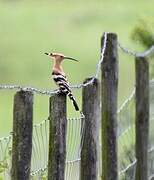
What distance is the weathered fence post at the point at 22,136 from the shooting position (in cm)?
583

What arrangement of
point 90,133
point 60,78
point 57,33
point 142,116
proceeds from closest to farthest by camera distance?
point 60,78
point 90,133
point 142,116
point 57,33

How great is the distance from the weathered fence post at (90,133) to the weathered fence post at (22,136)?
107cm

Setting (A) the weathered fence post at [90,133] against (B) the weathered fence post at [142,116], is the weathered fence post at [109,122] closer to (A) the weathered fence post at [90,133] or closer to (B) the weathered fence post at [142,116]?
(A) the weathered fence post at [90,133]

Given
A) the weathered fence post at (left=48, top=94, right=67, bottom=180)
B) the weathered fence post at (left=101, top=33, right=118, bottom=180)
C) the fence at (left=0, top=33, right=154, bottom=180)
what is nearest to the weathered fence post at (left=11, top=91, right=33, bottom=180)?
the fence at (left=0, top=33, right=154, bottom=180)

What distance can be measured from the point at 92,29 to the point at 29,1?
5.29 meters

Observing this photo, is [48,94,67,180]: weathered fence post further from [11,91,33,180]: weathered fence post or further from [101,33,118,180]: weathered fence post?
[101,33,118,180]: weathered fence post

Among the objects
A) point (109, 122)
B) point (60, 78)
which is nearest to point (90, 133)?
point (109, 122)

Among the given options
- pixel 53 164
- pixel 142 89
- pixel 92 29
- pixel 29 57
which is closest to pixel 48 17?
pixel 92 29

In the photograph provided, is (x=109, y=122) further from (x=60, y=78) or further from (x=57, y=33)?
(x=57, y=33)

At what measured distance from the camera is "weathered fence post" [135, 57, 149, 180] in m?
7.96

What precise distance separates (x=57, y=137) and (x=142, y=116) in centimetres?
201

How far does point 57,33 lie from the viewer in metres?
27.3

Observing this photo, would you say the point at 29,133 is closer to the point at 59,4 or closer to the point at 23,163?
the point at 23,163

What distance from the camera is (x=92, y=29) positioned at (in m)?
28.1
